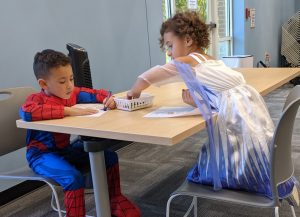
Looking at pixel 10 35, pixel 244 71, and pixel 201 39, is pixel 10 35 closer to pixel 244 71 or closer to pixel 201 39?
pixel 201 39

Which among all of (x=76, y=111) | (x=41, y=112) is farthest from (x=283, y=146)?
(x=41, y=112)

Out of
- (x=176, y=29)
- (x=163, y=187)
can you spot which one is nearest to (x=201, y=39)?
(x=176, y=29)

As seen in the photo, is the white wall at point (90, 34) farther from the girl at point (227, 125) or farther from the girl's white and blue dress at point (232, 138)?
the girl's white and blue dress at point (232, 138)

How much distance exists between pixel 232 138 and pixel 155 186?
4.18 feet

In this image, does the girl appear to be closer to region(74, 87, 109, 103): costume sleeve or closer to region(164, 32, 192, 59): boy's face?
region(164, 32, 192, 59): boy's face

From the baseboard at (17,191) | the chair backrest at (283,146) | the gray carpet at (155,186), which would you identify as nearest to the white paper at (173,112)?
the chair backrest at (283,146)

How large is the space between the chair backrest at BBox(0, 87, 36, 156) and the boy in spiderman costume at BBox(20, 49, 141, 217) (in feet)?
0.34

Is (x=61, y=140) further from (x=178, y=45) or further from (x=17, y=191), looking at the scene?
(x=17, y=191)

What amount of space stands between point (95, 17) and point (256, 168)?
206 centimetres

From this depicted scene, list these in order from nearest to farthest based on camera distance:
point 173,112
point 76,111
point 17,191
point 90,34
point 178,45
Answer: point 173,112, point 76,111, point 178,45, point 17,191, point 90,34

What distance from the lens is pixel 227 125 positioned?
127 cm

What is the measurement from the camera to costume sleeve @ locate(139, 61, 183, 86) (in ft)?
4.59

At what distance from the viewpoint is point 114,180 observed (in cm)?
168

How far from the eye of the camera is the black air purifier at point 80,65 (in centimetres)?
168
